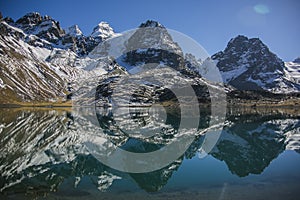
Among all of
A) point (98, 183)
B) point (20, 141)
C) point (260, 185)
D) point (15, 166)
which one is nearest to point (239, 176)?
point (260, 185)

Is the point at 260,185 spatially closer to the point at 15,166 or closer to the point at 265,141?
the point at 15,166

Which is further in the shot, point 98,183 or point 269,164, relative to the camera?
point 269,164

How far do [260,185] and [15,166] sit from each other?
31.0 metres

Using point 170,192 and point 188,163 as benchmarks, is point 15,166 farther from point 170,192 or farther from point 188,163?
point 188,163

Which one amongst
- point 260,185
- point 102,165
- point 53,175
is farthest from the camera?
point 102,165

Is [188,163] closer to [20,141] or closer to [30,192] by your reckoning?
[30,192]

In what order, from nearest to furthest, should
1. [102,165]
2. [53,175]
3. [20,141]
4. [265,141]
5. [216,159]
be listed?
[53,175], [102,165], [216,159], [20,141], [265,141]

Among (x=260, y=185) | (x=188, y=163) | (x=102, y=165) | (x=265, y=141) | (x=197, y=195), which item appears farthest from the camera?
(x=265, y=141)

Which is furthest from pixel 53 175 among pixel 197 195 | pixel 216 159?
pixel 216 159

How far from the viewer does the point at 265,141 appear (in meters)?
61.9

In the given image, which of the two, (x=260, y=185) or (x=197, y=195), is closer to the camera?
(x=197, y=195)

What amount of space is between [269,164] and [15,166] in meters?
36.7

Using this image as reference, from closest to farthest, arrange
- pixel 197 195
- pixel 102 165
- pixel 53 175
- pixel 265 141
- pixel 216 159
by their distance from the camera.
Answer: pixel 197 195 < pixel 53 175 < pixel 102 165 < pixel 216 159 < pixel 265 141

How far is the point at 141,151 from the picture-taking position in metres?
48.7
